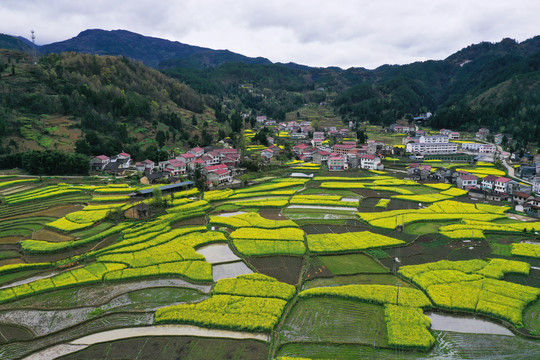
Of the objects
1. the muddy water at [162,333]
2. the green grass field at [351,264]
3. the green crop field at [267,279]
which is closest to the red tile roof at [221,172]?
the green crop field at [267,279]

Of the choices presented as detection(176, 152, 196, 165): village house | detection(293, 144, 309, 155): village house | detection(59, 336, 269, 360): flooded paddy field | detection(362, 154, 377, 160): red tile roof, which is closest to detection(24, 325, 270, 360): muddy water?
detection(59, 336, 269, 360): flooded paddy field

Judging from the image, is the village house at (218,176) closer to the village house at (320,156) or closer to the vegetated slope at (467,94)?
the village house at (320,156)

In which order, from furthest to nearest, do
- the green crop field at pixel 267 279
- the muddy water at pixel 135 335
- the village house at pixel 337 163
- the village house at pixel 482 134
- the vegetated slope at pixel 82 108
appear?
the village house at pixel 482 134 → the village house at pixel 337 163 → the vegetated slope at pixel 82 108 → the green crop field at pixel 267 279 → the muddy water at pixel 135 335

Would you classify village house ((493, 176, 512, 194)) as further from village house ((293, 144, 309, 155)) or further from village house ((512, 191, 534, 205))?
village house ((293, 144, 309, 155))

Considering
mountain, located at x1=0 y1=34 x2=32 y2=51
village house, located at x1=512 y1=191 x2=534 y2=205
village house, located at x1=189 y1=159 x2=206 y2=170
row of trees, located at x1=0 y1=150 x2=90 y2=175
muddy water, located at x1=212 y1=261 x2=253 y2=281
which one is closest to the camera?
muddy water, located at x1=212 y1=261 x2=253 y2=281

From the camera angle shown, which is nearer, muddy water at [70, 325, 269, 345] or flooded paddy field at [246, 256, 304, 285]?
muddy water at [70, 325, 269, 345]

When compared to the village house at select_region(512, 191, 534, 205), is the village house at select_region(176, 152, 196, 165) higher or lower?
higher

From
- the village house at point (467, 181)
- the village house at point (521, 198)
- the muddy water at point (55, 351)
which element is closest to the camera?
the muddy water at point (55, 351)
